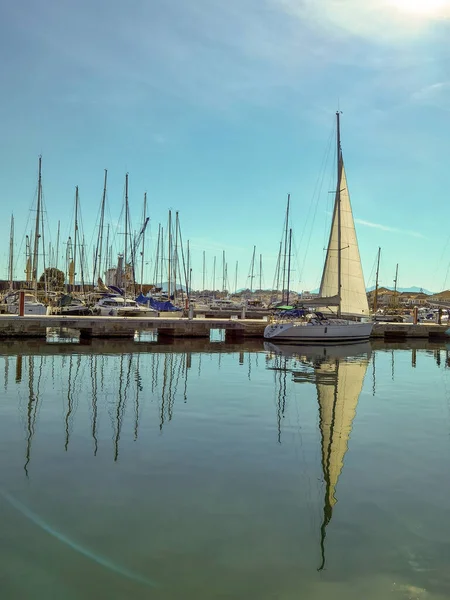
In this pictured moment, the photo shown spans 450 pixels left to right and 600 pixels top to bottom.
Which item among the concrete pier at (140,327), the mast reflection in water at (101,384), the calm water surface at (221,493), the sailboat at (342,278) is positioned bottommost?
the calm water surface at (221,493)

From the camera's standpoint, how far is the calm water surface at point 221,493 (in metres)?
5.82

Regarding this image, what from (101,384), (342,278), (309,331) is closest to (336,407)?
(101,384)

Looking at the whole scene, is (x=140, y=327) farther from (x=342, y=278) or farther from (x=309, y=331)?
(x=342, y=278)

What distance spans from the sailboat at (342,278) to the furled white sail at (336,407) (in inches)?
374

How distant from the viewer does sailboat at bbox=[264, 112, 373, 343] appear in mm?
35969

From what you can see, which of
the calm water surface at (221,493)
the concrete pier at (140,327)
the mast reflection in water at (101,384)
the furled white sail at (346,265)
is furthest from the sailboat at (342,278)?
the calm water surface at (221,493)

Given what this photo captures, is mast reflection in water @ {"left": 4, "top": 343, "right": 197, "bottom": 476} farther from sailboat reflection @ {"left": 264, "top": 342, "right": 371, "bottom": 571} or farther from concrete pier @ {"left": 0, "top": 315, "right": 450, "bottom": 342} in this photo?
concrete pier @ {"left": 0, "top": 315, "right": 450, "bottom": 342}

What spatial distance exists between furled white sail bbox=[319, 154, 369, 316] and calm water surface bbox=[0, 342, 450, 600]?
1940 centimetres

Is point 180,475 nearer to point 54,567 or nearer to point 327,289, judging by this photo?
point 54,567

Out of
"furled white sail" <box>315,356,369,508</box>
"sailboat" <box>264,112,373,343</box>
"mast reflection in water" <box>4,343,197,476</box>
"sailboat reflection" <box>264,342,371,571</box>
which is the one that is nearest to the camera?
"sailboat reflection" <box>264,342,371,571</box>

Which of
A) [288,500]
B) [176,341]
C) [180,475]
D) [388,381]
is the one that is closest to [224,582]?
[288,500]

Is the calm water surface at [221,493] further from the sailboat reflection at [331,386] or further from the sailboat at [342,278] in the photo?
the sailboat at [342,278]

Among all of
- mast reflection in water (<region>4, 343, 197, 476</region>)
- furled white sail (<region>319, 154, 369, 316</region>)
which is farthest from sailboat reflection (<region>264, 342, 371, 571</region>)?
mast reflection in water (<region>4, 343, 197, 476</region>)

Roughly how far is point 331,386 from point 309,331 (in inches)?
624
